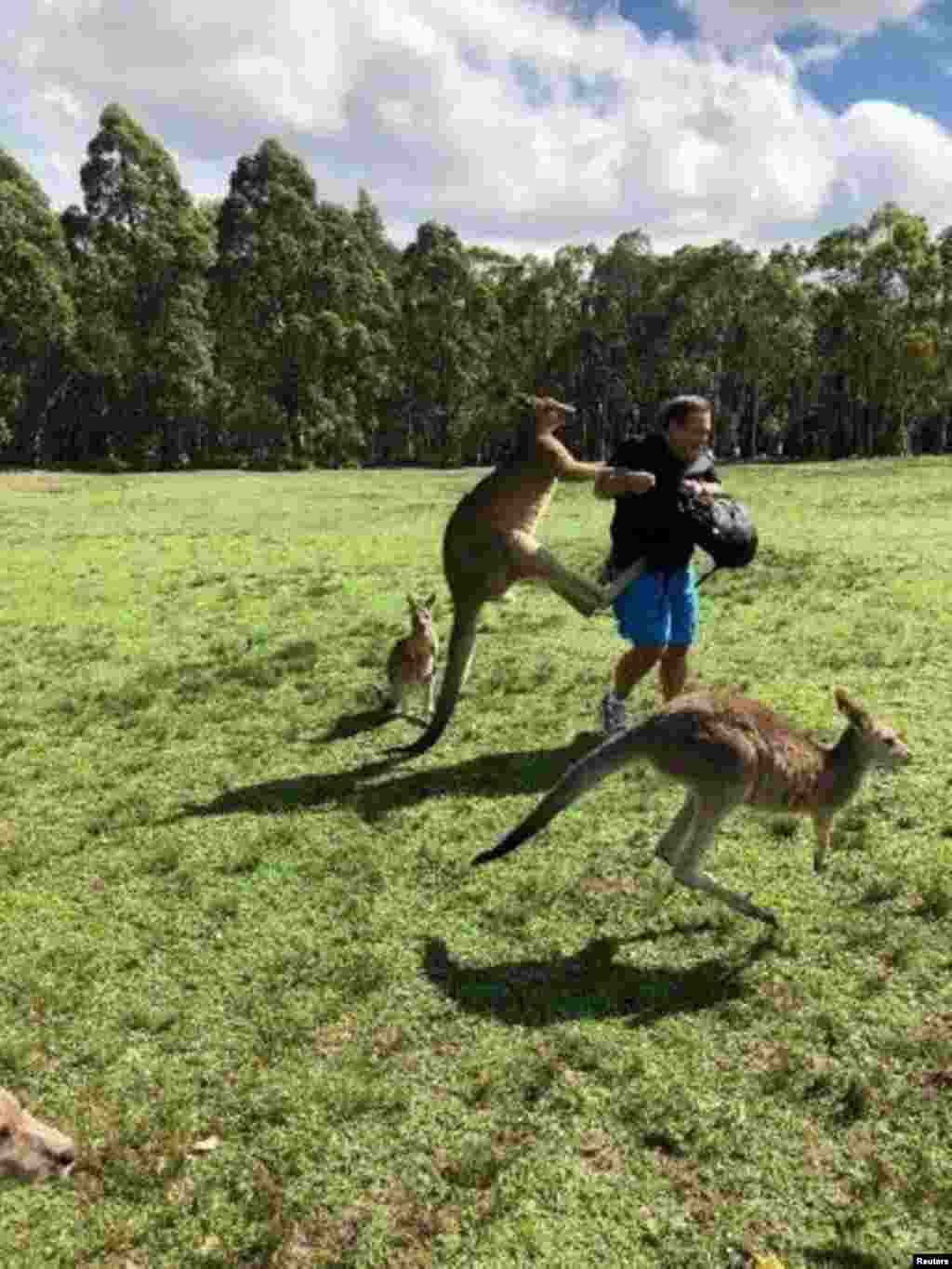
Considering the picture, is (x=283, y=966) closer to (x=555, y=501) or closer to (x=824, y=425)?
(x=555, y=501)

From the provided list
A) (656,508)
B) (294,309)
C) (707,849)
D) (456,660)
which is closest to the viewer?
(707,849)

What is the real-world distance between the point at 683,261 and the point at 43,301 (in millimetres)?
28848

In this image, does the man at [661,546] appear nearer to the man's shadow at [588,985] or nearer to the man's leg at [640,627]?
the man's leg at [640,627]

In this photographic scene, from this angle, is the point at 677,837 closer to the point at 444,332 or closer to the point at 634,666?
the point at 634,666

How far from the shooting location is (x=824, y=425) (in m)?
58.8

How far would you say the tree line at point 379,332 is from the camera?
4212 cm

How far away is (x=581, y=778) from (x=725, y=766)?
63 cm

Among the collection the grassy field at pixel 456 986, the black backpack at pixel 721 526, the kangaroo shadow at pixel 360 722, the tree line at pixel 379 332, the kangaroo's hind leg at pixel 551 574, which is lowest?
the grassy field at pixel 456 986

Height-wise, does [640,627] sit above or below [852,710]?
above

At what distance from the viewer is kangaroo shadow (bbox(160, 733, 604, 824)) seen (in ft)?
23.0

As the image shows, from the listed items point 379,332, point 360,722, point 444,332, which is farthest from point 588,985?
point 444,332

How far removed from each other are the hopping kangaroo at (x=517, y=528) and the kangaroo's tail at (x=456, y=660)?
63mm

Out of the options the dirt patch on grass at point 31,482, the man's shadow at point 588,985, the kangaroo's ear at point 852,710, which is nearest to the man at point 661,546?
the kangaroo's ear at point 852,710

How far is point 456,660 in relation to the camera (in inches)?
268
